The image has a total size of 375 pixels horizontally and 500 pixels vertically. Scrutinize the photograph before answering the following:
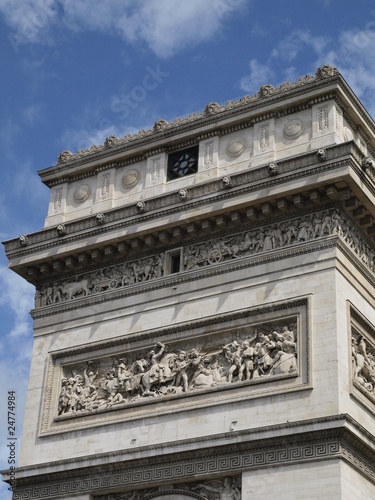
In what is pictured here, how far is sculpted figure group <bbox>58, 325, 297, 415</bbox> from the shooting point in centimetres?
2419

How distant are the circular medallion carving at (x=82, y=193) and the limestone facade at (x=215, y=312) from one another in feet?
0.17

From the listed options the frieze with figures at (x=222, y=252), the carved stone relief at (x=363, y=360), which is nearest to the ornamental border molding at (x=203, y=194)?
the frieze with figures at (x=222, y=252)

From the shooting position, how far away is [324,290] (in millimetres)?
24031

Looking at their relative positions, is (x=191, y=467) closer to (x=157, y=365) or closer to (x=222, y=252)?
(x=157, y=365)

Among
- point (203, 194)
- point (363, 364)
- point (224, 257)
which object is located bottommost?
point (363, 364)

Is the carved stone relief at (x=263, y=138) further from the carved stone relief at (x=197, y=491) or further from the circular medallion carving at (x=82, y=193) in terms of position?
the carved stone relief at (x=197, y=491)

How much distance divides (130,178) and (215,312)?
210 inches

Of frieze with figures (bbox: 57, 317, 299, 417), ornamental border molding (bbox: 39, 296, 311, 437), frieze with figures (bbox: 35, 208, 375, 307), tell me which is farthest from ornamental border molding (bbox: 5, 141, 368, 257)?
frieze with figures (bbox: 57, 317, 299, 417)

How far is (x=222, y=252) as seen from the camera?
85.4ft

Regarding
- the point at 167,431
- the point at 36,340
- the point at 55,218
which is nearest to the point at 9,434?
the point at 36,340

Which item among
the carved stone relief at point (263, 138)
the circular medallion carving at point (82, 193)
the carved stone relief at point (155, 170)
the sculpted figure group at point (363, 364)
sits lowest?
the sculpted figure group at point (363, 364)

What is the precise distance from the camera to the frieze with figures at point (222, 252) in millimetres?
25000

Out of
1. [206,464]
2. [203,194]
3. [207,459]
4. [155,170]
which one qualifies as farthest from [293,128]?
[206,464]

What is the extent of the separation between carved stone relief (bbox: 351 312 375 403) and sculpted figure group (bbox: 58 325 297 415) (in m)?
1.41
